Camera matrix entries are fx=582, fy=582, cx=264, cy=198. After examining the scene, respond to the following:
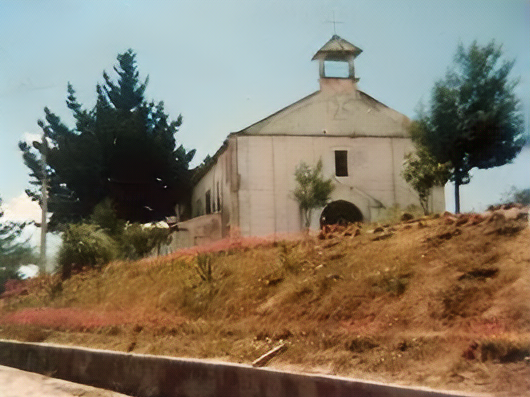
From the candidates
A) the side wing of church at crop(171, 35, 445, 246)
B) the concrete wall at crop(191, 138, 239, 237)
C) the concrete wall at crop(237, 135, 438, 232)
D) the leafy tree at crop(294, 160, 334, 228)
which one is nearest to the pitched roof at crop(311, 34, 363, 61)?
the side wing of church at crop(171, 35, 445, 246)

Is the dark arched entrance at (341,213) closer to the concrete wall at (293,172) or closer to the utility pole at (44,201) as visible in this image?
the concrete wall at (293,172)

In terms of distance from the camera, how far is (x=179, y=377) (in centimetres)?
823

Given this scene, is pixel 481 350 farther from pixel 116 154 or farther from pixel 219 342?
pixel 116 154

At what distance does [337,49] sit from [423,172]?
18.3ft

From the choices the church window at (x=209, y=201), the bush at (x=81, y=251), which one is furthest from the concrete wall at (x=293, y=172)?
the bush at (x=81, y=251)

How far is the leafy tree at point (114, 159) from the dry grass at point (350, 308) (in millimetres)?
8767

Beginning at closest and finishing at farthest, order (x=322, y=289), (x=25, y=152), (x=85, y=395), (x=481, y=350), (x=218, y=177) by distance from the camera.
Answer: (x=481, y=350) < (x=85, y=395) < (x=322, y=289) < (x=25, y=152) < (x=218, y=177)

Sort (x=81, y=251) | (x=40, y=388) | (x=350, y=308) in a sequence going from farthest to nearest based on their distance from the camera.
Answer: (x=81, y=251), (x=40, y=388), (x=350, y=308)

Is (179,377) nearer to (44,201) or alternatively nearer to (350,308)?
(350,308)

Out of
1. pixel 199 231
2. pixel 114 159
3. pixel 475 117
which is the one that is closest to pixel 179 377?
pixel 475 117

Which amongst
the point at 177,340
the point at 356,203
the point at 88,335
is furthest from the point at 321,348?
the point at 356,203

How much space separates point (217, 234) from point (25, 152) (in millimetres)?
7746

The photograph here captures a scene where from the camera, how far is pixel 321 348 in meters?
7.86

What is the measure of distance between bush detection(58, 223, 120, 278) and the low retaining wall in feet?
22.6
